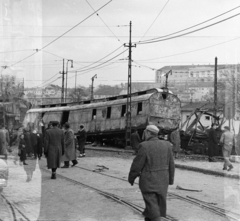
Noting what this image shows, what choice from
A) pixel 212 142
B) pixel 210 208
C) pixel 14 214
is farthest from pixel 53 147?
pixel 212 142

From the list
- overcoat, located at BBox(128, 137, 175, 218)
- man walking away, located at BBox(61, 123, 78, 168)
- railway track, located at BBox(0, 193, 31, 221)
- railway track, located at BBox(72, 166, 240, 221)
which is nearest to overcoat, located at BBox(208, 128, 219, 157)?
man walking away, located at BBox(61, 123, 78, 168)

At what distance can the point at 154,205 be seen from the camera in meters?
5.26

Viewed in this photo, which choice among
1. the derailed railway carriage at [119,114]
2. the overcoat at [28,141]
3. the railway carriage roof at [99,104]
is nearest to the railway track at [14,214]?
the overcoat at [28,141]

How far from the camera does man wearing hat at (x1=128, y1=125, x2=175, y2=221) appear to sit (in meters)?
5.28

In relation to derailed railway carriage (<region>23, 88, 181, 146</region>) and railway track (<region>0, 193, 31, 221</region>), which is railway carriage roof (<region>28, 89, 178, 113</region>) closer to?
derailed railway carriage (<region>23, 88, 181, 146</region>)

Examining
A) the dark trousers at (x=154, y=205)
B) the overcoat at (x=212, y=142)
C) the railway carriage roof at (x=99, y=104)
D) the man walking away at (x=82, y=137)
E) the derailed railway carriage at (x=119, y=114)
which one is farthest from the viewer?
the railway carriage roof at (x=99, y=104)

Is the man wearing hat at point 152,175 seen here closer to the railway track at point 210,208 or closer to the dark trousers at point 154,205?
the dark trousers at point 154,205

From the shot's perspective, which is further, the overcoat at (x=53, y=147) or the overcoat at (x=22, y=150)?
the overcoat at (x=22, y=150)

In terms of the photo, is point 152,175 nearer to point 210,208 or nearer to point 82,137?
point 210,208

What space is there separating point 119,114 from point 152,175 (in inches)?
949

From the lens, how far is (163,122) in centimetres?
2866

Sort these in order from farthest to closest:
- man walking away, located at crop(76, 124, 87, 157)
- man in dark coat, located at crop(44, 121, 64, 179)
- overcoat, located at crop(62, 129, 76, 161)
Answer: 1. man walking away, located at crop(76, 124, 87, 157)
2. overcoat, located at crop(62, 129, 76, 161)
3. man in dark coat, located at crop(44, 121, 64, 179)

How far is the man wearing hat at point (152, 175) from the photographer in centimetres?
528

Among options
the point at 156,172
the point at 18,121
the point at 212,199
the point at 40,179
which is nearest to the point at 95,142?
the point at 18,121
